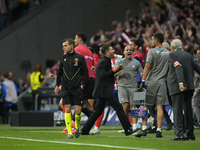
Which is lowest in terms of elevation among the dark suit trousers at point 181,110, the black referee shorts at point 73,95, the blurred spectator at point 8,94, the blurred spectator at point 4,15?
the dark suit trousers at point 181,110

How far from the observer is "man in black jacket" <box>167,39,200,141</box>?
8.77 metres

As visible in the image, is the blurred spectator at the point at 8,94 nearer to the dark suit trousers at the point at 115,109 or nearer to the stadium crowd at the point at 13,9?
the stadium crowd at the point at 13,9

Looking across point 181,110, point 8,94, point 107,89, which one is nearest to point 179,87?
point 181,110

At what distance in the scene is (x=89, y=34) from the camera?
84.0 feet

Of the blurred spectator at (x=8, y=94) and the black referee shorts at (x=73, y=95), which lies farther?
the blurred spectator at (x=8, y=94)

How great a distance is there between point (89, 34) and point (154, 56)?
15.7m

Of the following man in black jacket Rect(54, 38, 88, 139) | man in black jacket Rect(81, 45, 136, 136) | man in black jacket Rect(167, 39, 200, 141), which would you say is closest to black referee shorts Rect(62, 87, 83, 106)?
man in black jacket Rect(54, 38, 88, 139)

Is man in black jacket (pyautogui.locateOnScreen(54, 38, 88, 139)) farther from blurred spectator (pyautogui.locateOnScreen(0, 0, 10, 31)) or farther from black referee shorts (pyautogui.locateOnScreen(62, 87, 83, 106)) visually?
blurred spectator (pyautogui.locateOnScreen(0, 0, 10, 31))

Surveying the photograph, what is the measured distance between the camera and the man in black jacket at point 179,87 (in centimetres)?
877

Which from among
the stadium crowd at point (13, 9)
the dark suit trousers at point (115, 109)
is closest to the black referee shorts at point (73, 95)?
the dark suit trousers at point (115, 109)

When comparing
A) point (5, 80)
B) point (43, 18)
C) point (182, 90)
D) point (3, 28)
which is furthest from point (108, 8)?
point (182, 90)

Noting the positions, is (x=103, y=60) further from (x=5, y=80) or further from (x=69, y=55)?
(x=5, y=80)

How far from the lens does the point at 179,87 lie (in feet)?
28.4

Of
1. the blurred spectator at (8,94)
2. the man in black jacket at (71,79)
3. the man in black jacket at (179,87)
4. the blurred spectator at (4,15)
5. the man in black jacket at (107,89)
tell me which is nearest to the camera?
the man in black jacket at (179,87)
